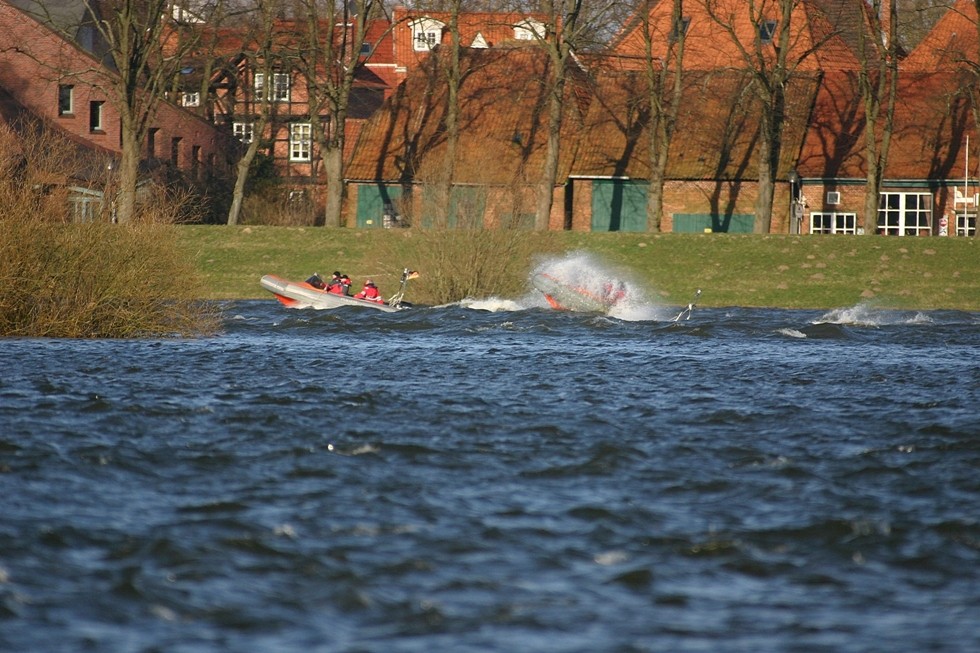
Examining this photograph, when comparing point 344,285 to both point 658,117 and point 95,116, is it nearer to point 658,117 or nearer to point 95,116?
point 658,117

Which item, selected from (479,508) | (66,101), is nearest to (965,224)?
(66,101)

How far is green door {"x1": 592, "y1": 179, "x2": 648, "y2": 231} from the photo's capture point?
5184cm

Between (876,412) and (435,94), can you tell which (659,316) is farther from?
(435,94)

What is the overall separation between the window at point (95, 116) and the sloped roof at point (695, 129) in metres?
19.0

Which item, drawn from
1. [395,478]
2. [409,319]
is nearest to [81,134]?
[409,319]

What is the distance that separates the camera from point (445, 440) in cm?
1452

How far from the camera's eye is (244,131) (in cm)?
6988

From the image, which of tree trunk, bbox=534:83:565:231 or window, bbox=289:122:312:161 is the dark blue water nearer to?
tree trunk, bbox=534:83:565:231

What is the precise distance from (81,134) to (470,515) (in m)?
48.0

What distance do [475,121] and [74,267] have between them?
32793 millimetres

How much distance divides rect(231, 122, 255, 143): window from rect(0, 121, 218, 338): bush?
4292 cm

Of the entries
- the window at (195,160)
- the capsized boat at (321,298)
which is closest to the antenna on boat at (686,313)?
the capsized boat at (321,298)

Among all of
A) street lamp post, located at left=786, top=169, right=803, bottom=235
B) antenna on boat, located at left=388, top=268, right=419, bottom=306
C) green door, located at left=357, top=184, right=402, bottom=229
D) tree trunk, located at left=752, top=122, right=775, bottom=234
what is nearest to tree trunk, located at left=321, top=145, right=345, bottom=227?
green door, located at left=357, top=184, right=402, bottom=229

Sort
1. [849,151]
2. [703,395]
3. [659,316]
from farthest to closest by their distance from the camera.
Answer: [849,151]
[659,316]
[703,395]
